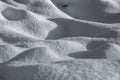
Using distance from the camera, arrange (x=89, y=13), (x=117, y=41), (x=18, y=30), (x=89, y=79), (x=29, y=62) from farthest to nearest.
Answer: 1. (x=89, y=13)
2. (x=18, y=30)
3. (x=117, y=41)
4. (x=29, y=62)
5. (x=89, y=79)

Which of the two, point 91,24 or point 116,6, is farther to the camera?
point 116,6

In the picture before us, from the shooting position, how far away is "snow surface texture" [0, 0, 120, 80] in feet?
3.02

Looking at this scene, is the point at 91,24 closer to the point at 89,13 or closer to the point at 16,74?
the point at 89,13

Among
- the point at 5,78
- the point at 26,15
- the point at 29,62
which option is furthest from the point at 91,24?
the point at 5,78

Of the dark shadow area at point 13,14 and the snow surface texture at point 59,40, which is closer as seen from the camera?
the snow surface texture at point 59,40

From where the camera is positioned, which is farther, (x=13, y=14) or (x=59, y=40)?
(x=13, y=14)

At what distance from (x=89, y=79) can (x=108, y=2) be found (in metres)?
0.94

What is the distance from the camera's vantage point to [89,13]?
5.53ft

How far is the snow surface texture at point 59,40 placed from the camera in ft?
3.02

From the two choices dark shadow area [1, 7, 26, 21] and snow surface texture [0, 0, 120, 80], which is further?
dark shadow area [1, 7, 26, 21]

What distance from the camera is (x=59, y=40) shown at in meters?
1.23

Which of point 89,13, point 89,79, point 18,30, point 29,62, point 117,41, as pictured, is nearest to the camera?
point 89,79

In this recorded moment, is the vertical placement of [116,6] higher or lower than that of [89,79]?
lower

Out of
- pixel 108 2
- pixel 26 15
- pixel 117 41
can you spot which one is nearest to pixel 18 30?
pixel 26 15
